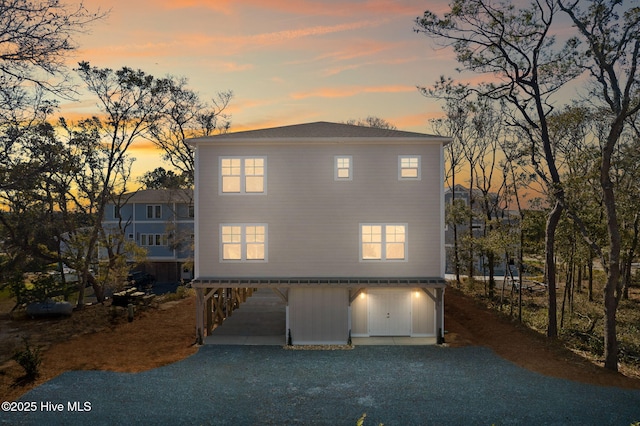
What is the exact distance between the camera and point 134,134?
26.7 metres

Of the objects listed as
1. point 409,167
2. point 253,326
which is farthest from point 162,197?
point 409,167

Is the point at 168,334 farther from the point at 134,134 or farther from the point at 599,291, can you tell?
the point at 599,291

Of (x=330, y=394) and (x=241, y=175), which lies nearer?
(x=330, y=394)

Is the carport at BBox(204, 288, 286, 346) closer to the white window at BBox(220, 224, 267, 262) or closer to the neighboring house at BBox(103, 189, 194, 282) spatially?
the white window at BBox(220, 224, 267, 262)

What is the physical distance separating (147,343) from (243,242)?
5430 millimetres

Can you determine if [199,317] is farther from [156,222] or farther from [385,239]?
[156,222]

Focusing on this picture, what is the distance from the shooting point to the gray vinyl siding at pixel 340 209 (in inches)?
683

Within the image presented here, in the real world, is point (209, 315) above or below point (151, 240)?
below

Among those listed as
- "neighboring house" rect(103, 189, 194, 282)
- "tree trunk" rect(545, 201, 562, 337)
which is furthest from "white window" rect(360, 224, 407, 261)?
"neighboring house" rect(103, 189, 194, 282)

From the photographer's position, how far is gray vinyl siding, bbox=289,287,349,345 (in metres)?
17.2

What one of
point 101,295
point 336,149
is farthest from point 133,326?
point 336,149

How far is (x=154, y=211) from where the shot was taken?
4072cm

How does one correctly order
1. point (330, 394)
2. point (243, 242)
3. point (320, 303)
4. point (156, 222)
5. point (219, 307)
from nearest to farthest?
point (330, 394), point (320, 303), point (243, 242), point (219, 307), point (156, 222)

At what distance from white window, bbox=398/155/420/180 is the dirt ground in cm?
675
